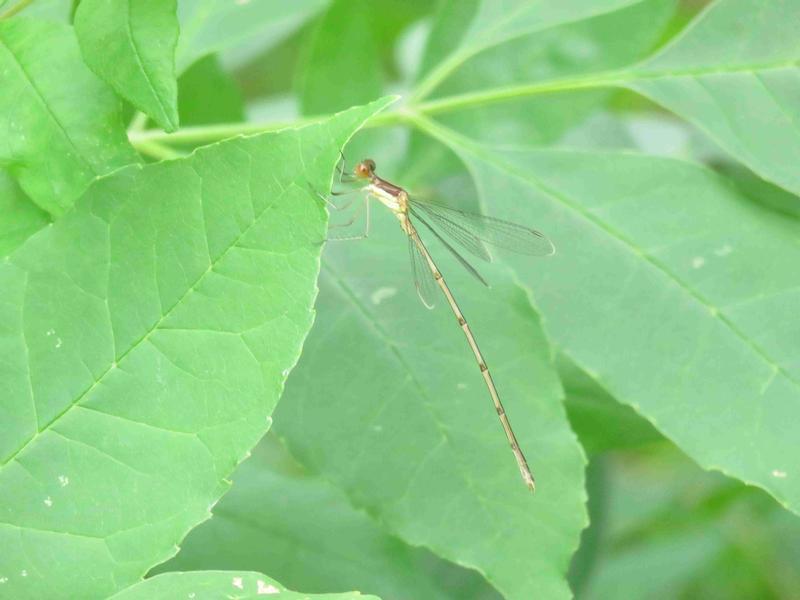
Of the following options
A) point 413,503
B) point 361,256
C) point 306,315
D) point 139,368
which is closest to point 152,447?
point 139,368

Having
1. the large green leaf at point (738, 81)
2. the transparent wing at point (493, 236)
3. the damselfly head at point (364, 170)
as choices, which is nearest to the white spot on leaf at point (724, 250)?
the large green leaf at point (738, 81)

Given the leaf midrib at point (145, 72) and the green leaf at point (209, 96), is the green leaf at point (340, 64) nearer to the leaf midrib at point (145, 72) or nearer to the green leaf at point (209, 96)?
the green leaf at point (209, 96)

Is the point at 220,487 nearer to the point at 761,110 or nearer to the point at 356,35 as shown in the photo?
the point at 761,110

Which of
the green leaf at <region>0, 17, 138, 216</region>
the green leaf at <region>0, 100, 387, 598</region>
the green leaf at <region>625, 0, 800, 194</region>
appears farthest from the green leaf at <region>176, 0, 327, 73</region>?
the green leaf at <region>0, 100, 387, 598</region>

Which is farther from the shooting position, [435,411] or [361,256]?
[361,256]

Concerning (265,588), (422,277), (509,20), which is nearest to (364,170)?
(509,20)

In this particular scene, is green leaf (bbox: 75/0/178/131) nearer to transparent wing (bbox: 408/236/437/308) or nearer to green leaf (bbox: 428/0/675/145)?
transparent wing (bbox: 408/236/437/308)
